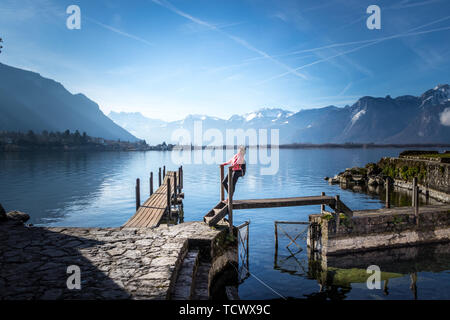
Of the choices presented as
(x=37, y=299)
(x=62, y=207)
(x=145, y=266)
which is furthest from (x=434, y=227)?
(x=62, y=207)

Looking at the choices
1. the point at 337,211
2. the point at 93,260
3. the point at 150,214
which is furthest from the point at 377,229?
the point at 93,260

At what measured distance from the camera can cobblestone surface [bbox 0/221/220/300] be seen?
6.48 m

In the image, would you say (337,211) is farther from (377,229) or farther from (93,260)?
(93,260)

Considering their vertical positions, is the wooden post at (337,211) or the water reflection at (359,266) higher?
the wooden post at (337,211)

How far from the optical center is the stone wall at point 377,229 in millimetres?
16031

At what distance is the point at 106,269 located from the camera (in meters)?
7.66

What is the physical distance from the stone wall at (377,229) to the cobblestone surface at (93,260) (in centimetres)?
747

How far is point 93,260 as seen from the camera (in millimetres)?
8242

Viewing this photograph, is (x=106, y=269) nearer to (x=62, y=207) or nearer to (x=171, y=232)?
(x=171, y=232)

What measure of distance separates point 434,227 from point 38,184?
5459 centimetres

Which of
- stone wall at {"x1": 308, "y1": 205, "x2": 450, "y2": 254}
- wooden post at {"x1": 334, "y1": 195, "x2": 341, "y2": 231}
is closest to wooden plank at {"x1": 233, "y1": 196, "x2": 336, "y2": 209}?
wooden post at {"x1": 334, "y1": 195, "x2": 341, "y2": 231}

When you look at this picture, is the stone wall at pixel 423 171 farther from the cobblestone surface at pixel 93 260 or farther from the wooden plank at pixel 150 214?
the cobblestone surface at pixel 93 260

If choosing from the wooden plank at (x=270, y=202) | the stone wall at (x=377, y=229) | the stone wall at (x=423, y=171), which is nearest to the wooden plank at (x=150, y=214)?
the wooden plank at (x=270, y=202)

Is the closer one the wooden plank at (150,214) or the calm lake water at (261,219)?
the calm lake water at (261,219)
